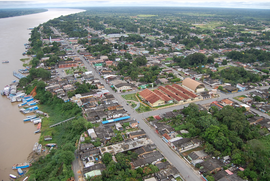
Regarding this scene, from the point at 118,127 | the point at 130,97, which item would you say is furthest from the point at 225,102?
the point at 118,127

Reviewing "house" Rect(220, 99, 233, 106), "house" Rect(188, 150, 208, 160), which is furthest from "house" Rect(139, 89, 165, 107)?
"house" Rect(188, 150, 208, 160)

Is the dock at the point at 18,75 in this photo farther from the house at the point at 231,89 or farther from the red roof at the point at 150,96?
the house at the point at 231,89

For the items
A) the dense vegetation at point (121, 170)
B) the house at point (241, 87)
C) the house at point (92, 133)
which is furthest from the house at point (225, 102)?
the house at point (92, 133)

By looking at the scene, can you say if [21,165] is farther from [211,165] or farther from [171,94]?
[171,94]

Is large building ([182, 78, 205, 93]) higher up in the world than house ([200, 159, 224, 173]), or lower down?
higher up

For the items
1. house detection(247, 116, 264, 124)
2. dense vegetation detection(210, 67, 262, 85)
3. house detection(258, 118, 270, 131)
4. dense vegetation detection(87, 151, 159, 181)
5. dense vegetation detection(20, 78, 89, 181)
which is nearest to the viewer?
dense vegetation detection(87, 151, 159, 181)

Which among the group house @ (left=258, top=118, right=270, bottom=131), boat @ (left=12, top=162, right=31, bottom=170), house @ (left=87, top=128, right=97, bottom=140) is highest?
house @ (left=87, top=128, right=97, bottom=140)

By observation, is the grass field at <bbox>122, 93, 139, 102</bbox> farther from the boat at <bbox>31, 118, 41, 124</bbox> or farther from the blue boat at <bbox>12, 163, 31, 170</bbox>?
the blue boat at <bbox>12, 163, 31, 170</bbox>

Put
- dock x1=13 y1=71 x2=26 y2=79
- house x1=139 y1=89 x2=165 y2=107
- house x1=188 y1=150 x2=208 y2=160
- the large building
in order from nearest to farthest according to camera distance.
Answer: house x1=188 y1=150 x2=208 y2=160, house x1=139 y1=89 x2=165 y2=107, the large building, dock x1=13 y1=71 x2=26 y2=79

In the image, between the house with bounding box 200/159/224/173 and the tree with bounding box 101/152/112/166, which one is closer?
the house with bounding box 200/159/224/173
